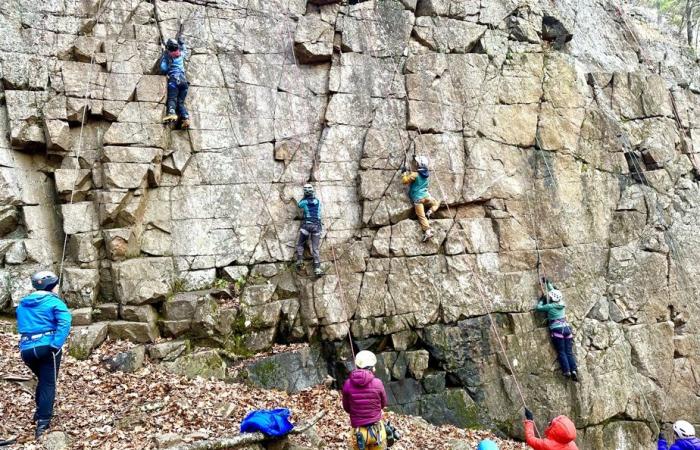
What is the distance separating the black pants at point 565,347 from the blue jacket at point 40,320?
1079 cm

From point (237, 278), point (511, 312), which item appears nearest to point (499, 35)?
point (511, 312)

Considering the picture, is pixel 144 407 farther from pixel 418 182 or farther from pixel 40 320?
pixel 418 182

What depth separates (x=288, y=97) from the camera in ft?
43.6

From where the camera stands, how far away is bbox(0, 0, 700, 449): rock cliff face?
10945mm

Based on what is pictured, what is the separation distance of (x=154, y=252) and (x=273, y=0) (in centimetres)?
777

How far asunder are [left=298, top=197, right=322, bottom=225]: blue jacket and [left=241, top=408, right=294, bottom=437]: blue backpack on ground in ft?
17.6

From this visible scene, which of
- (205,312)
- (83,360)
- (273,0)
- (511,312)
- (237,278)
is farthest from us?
(273,0)

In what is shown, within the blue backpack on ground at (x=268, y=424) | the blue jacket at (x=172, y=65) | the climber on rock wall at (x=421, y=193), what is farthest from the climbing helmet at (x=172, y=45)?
the blue backpack on ground at (x=268, y=424)

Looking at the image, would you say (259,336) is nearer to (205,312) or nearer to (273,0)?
(205,312)

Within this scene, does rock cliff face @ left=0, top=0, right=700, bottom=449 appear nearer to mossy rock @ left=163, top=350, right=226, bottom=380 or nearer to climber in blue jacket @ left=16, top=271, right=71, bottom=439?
mossy rock @ left=163, top=350, right=226, bottom=380

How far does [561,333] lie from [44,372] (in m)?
11.0

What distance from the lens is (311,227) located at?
11.8m

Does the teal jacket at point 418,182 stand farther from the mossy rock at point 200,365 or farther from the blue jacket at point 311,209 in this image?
the mossy rock at point 200,365

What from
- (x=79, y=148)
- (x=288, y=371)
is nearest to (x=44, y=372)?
(x=288, y=371)
